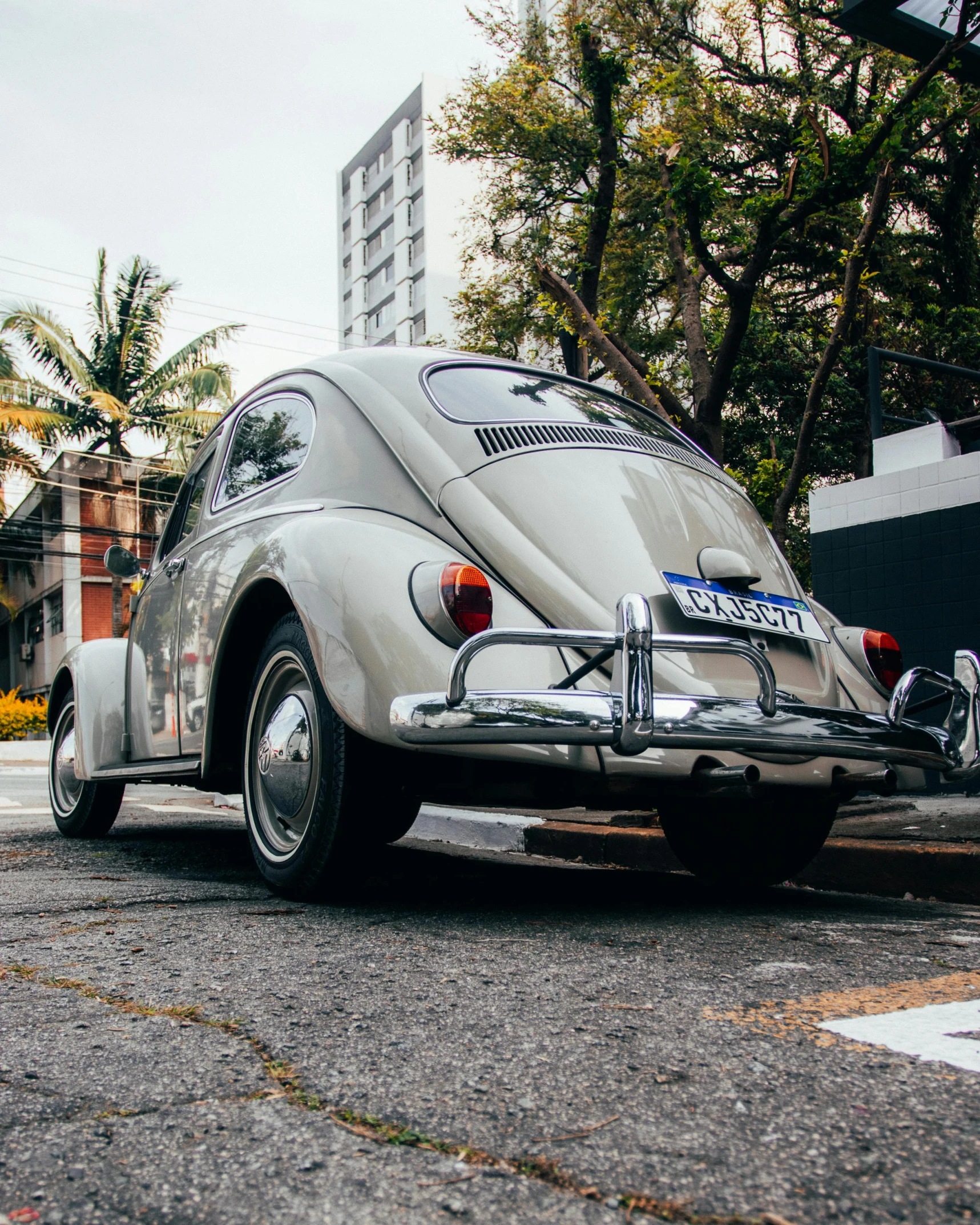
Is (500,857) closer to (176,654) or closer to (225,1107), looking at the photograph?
(176,654)

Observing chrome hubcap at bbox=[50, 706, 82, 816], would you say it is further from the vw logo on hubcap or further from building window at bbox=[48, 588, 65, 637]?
building window at bbox=[48, 588, 65, 637]

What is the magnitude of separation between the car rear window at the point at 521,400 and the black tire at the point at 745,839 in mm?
1390

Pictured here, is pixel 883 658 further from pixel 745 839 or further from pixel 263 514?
pixel 263 514

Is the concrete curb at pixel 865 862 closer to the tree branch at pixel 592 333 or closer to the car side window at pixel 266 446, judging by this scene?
the car side window at pixel 266 446

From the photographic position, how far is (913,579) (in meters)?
7.34

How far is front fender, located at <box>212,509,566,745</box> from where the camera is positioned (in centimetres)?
277

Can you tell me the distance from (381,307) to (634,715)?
6184cm

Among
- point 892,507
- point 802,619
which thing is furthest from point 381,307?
point 802,619

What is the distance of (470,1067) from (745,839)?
8.02 feet

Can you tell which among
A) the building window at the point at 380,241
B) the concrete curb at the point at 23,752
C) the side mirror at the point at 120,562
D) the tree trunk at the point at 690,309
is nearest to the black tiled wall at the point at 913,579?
the tree trunk at the point at 690,309

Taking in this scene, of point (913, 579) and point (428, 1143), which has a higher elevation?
point (913, 579)

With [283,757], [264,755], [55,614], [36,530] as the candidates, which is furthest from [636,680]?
[55,614]

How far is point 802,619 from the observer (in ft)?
11.3

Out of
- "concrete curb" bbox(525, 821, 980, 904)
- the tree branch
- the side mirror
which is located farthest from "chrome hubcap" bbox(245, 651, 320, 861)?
the tree branch
